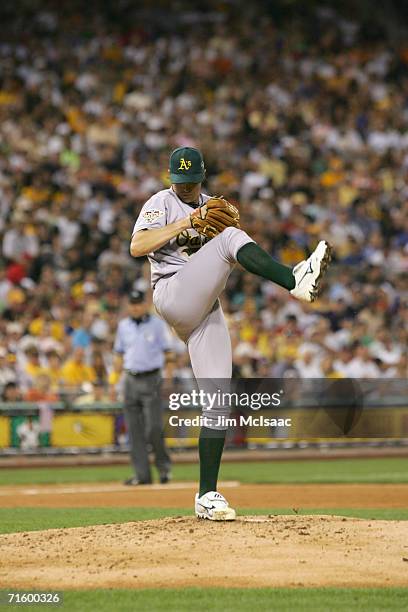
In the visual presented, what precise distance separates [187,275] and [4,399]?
35.1 feet

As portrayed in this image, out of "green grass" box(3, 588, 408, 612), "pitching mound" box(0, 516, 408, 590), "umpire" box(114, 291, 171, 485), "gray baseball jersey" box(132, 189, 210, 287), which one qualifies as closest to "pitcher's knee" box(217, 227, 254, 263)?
"gray baseball jersey" box(132, 189, 210, 287)

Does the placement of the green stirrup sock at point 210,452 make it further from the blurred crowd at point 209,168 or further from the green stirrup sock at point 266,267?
the blurred crowd at point 209,168

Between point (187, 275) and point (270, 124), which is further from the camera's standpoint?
point (270, 124)

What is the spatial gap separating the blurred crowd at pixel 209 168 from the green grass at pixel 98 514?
251 inches

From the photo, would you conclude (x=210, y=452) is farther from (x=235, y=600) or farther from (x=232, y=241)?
(x=235, y=600)

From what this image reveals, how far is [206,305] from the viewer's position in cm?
773

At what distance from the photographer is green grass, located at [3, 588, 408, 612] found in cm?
593

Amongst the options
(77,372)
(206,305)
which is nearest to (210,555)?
(206,305)

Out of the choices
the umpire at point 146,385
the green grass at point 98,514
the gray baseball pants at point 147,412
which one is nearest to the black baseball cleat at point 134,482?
the umpire at point 146,385

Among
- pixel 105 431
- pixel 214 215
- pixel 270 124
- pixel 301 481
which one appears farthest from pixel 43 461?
pixel 214 215

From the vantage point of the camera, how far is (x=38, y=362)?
18.3 meters

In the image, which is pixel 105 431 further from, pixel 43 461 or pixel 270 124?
pixel 270 124

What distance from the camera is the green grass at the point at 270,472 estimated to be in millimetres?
15000

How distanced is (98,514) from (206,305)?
10.9 feet
